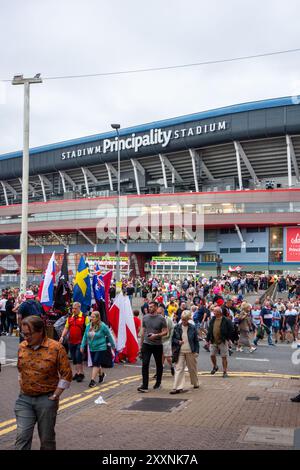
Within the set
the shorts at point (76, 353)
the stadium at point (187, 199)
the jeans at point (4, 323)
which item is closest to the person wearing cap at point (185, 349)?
the shorts at point (76, 353)

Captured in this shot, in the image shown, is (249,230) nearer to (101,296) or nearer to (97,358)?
(101,296)

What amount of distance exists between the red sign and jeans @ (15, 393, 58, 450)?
50316mm

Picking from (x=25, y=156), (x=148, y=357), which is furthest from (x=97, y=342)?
(x=25, y=156)

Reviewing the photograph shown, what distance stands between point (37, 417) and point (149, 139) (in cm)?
5945

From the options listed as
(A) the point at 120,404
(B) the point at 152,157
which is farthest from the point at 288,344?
(B) the point at 152,157

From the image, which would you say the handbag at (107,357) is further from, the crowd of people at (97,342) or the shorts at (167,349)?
the shorts at (167,349)

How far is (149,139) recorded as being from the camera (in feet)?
210

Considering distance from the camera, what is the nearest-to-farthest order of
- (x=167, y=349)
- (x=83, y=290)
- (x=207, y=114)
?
(x=167, y=349), (x=83, y=290), (x=207, y=114)

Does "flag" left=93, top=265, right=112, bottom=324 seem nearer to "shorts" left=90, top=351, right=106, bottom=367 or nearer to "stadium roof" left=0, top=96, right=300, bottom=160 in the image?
"shorts" left=90, top=351, right=106, bottom=367

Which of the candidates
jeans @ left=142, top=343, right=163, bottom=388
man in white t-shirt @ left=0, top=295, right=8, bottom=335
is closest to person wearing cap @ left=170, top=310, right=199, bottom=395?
jeans @ left=142, top=343, right=163, bottom=388

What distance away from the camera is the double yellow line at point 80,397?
8.38 meters

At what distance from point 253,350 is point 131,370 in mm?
6061

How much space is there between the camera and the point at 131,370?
1424cm
